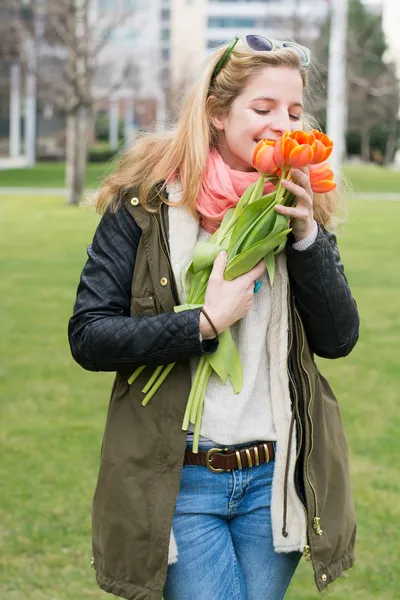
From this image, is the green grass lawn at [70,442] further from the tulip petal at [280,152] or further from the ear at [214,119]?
the tulip petal at [280,152]

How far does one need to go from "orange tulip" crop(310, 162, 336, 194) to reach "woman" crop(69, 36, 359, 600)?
0.05 m

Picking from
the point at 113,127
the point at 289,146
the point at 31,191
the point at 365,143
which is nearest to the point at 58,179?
the point at 31,191

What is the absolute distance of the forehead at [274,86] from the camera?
2.51 m

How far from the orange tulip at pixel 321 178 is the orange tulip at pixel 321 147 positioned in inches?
1.7

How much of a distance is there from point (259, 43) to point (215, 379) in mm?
792

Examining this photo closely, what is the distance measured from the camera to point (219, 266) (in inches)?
96.0

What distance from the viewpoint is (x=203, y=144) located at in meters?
2.56

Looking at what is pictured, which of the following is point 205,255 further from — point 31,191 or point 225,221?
point 31,191

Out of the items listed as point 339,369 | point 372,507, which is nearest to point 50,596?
point 372,507

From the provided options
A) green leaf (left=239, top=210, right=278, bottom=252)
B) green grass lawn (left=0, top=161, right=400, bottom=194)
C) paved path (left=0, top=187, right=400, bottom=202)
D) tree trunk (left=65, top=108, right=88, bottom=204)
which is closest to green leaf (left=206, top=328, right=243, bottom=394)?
green leaf (left=239, top=210, right=278, bottom=252)

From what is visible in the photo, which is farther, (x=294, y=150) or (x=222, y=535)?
(x=222, y=535)

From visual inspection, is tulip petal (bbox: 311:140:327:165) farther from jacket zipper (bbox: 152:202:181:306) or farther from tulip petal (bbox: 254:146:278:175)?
jacket zipper (bbox: 152:202:181:306)

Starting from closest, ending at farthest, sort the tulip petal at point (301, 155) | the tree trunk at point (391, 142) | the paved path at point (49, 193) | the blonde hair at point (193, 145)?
the tulip petal at point (301, 155)
the blonde hair at point (193, 145)
the paved path at point (49, 193)
the tree trunk at point (391, 142)

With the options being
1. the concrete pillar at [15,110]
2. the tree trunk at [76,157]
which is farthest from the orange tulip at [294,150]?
the concrete pillar at [15,110]
